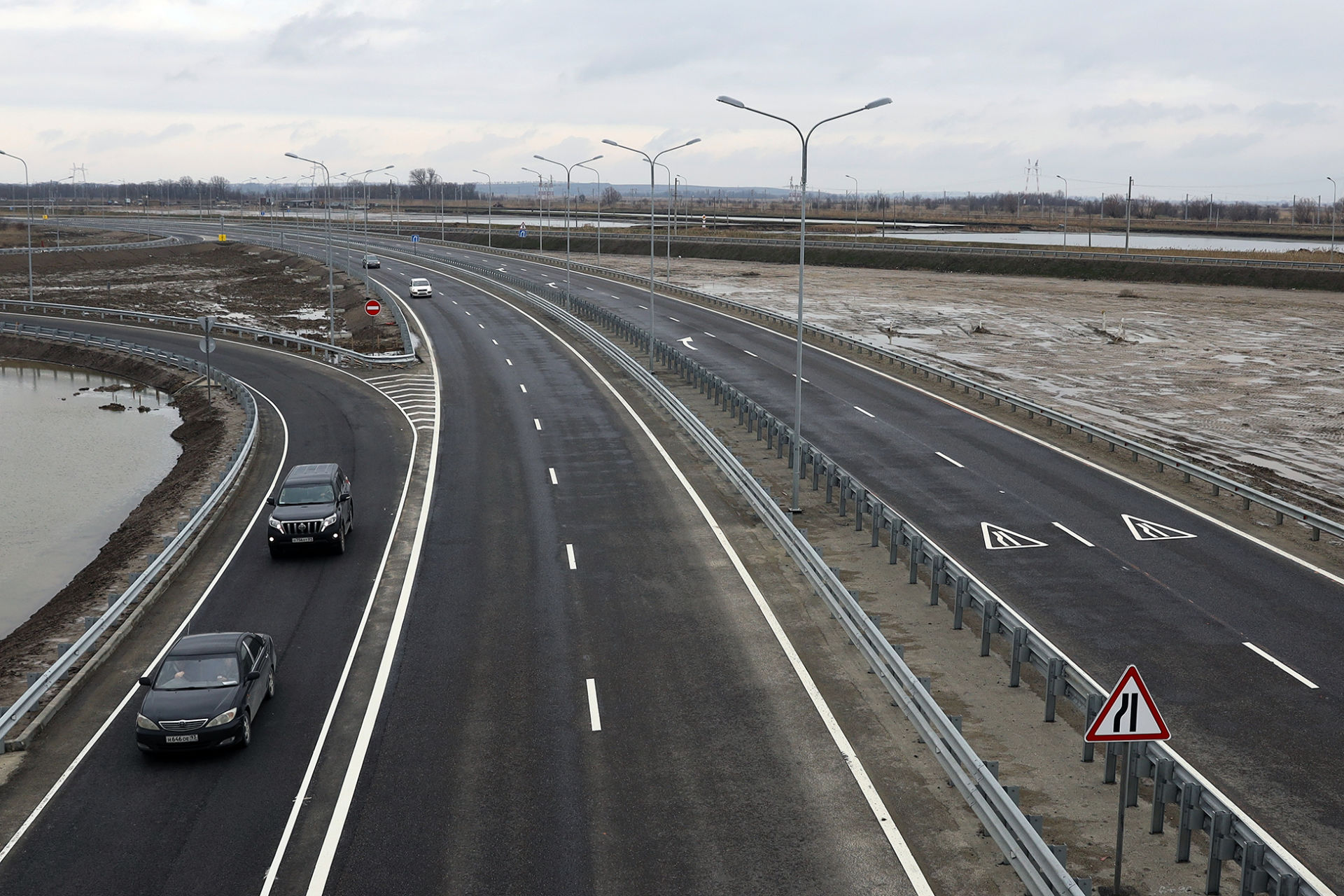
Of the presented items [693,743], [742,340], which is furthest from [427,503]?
[742,340]

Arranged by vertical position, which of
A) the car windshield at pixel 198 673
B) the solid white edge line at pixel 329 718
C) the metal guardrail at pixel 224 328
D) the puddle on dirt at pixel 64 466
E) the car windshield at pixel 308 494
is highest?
the metal guardrail at pixel 224 328

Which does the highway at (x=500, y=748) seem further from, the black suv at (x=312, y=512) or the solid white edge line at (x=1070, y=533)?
the solid white edge line at (x=1070, y=533)

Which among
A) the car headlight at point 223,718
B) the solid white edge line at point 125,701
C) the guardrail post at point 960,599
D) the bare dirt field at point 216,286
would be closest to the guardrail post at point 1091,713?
the guardrail post at point 960,599

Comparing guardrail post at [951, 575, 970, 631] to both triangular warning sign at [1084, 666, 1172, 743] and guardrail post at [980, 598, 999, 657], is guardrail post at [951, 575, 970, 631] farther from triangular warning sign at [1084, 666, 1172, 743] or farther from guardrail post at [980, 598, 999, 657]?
triangular warning sign at [1084, 666, 1172, 743]

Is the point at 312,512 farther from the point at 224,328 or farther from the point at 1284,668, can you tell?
the point at 224,328

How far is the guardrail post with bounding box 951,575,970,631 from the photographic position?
20375mm

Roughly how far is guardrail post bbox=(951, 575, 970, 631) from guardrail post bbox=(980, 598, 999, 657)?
0.93 m

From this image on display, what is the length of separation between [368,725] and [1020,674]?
1043 cm

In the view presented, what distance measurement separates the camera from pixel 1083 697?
51.9 feet

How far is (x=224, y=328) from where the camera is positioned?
63.8m

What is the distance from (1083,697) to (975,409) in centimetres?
2682

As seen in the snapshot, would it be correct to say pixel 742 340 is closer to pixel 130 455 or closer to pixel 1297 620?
pixel 130 455

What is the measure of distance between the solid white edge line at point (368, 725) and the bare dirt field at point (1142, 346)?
23.9 metres

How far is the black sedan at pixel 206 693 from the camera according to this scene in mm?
15562
